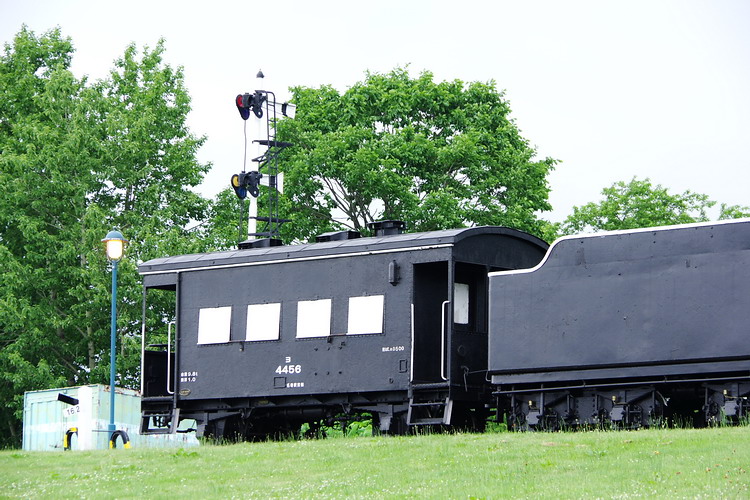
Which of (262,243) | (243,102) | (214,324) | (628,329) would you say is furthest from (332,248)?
(243,102)

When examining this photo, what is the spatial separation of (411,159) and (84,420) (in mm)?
14826

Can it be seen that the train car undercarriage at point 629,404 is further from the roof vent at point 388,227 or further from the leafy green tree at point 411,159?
the leafy green tree at point 411,159

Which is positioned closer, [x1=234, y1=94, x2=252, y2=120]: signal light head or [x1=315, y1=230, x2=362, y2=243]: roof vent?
[x1=315, y1=230, x2=362, y2=243]: roof vent

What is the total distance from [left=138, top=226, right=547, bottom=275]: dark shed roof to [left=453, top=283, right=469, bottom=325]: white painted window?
959mm

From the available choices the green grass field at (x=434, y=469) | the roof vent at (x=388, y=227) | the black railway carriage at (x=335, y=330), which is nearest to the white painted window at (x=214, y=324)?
the black railway carriage at (x=335, y=330)

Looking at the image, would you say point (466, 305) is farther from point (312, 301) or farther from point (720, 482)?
point (720, 482)

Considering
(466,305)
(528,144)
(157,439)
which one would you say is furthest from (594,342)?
(528,144)

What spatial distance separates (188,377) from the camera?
2219cm

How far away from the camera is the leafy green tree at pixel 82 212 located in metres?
34.2

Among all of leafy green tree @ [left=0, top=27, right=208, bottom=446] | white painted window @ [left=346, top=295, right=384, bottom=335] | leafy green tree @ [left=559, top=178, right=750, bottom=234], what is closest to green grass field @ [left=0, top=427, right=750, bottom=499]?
white painted window @ [left=346, top=295, right=384, bottom=335]

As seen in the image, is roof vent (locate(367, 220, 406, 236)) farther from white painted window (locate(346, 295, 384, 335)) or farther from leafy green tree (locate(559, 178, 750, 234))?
leafy green tree (locate(559, 178, 750, 234))

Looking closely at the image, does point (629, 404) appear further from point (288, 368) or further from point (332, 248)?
point (288, 368)

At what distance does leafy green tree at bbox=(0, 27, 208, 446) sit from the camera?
3416cm

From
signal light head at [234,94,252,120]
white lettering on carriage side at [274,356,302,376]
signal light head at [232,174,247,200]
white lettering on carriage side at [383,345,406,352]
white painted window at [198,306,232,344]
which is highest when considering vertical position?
signal light head at [234,94,252,120]
